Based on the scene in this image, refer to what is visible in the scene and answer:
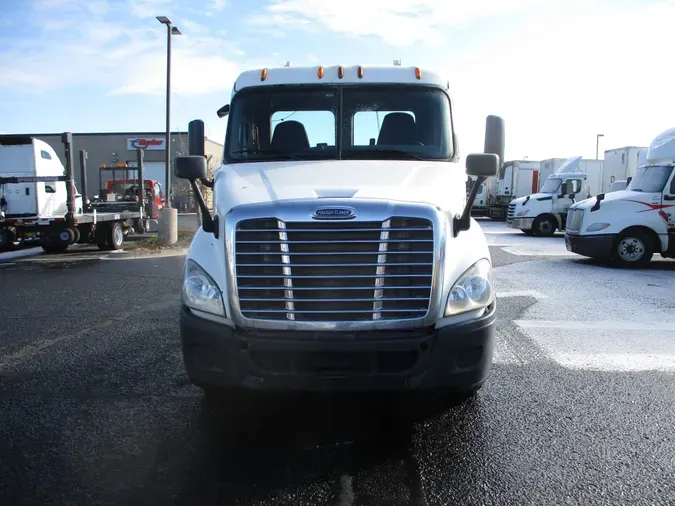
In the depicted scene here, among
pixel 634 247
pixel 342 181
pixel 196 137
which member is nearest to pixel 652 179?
pixel 634 247

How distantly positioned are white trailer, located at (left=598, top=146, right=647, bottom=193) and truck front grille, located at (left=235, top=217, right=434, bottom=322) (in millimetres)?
21050

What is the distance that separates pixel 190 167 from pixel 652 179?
36.9ft

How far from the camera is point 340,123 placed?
16.6ft

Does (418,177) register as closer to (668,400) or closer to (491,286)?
(491,286)

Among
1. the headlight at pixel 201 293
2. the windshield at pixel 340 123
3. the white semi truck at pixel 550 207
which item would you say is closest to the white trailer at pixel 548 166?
the white semi truck at pixel 550 207

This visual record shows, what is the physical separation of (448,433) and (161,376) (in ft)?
8.34

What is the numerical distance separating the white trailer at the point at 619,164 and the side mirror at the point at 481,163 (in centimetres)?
2018

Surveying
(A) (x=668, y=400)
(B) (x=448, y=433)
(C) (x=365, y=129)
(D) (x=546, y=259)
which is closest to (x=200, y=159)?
(C) (x=365, y=129)

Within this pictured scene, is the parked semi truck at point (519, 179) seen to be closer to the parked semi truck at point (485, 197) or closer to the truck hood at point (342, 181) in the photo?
the parked semi truck at point (485, 197)

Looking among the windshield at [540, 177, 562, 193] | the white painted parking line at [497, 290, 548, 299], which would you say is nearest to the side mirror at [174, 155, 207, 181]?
the white painted parking line at [497, 290, 548, 299]

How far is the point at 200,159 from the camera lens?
13.9 ft

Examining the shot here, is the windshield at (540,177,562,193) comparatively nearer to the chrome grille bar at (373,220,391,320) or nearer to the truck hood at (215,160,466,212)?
the truck hood at (215,160,466,212)

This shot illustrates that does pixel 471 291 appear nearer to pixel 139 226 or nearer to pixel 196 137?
pixel 196 137

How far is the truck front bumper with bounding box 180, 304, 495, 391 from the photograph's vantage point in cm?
341
